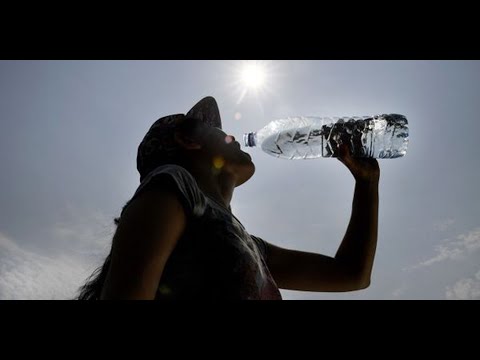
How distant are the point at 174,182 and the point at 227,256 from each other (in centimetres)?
41

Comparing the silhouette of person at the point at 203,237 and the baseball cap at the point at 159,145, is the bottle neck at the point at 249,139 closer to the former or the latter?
the silhouette of person at the point at 203,237

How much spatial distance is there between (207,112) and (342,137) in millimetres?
1279

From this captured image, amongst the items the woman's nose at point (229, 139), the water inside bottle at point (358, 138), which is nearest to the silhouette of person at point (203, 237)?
the woman's nose at point (229, 139)

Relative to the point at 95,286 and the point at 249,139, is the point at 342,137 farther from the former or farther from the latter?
the point at 95,286

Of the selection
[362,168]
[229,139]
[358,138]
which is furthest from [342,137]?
[229,139]

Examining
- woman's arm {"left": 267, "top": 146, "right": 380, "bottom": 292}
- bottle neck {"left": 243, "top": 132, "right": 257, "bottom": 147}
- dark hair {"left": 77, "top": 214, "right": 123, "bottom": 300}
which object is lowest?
dark hair {"left": 77, "top": 214, "right": 123, "bottom": 300}

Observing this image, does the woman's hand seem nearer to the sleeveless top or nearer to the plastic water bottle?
the plastic water bottle

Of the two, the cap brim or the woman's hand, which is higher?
the cap brim

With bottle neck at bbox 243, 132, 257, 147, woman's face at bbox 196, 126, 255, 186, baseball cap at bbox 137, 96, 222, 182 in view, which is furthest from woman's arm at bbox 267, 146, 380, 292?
bottle neck at bbox 243, 132, 257, 147

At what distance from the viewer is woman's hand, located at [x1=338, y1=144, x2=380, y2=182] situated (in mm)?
2650

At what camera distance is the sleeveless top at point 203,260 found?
56.0 inches

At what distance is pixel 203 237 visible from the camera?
1.58 metres

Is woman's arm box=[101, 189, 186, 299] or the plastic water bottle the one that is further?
the plastic water bottle
